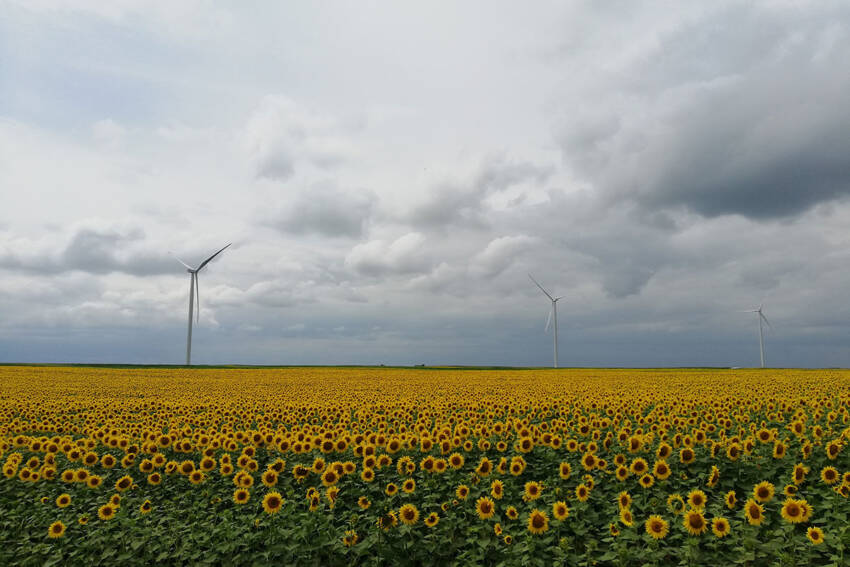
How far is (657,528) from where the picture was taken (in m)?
8.24

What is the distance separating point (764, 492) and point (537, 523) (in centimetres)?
388

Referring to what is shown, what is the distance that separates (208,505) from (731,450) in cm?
1112

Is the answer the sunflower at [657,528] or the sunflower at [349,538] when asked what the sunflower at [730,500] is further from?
the sunflower at [349,538]

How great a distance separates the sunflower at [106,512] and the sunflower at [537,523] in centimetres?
794

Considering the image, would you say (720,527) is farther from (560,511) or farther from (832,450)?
(832,450)

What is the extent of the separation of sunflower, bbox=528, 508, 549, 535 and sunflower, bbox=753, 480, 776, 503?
3.54m

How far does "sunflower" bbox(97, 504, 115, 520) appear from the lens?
10.4 metres

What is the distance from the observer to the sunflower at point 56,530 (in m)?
9.80

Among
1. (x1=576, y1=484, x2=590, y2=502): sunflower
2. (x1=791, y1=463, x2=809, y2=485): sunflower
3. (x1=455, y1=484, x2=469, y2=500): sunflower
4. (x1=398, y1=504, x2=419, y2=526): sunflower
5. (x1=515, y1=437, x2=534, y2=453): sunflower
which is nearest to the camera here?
(x1=398, y1=504, x2=419, y2=526): sunflower

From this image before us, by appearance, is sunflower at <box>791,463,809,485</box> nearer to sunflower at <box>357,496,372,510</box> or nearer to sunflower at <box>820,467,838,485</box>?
sunflower at <box>820,467,838,485</box>

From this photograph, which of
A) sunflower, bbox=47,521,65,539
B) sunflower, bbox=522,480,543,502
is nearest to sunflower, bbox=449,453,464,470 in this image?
sunflower, bbox=522,480,543,502

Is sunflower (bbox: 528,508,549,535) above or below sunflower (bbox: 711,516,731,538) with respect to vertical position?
below

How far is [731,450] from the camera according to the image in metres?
11.3

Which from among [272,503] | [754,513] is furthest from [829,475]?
[272,503]
